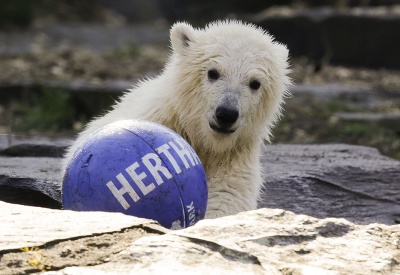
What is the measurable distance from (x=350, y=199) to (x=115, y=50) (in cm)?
819

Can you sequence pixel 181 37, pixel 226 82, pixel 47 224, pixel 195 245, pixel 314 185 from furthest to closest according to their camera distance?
pixel 314 185 → pixel 181 37 → pixel 226 82 → pixel 47 224 → pixel 195 245

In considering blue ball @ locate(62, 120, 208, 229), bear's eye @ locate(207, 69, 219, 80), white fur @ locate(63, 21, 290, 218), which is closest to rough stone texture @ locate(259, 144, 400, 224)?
white fur @ locate(63, 21, 290, 218)

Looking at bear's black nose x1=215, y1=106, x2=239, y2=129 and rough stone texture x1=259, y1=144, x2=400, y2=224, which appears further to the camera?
rough stone texture x1=259, y1=144, x2=400, y2=224

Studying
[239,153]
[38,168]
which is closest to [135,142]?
[239,153]

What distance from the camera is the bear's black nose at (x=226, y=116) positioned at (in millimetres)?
5352

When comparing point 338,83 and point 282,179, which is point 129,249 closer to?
point 282,179

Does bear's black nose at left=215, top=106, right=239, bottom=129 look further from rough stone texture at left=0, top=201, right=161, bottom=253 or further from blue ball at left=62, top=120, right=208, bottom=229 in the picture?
rough stone texture at left=0, top=201, right=161, bottom=253

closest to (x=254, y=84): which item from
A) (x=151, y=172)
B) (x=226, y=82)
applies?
(x=226, y=82)

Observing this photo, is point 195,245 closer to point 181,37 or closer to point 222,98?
point 222,98

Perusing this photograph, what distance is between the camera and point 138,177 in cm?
420

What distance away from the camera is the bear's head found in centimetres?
550

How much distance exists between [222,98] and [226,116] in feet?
0.44

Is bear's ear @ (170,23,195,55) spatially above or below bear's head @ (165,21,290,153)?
above

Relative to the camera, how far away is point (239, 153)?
5.71 meters
